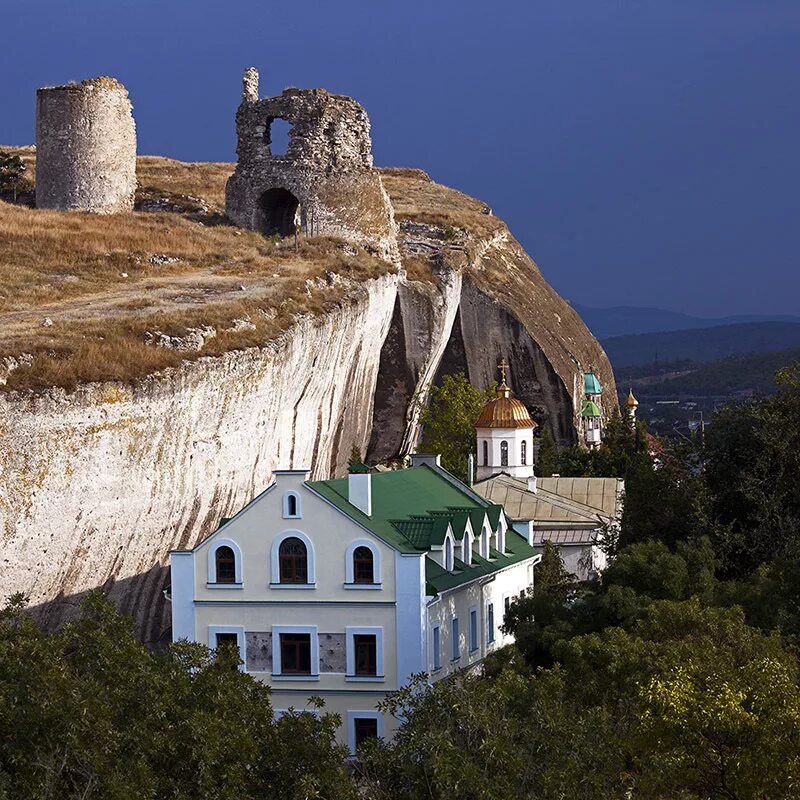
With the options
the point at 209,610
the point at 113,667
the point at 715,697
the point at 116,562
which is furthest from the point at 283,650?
the point at 715,697

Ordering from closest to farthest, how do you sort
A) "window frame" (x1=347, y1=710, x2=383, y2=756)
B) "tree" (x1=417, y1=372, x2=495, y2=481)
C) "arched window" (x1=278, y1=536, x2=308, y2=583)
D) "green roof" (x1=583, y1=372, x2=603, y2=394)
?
"window frame" (x1=347, y1=710, x2=383, y2=756)
"arched window" (x1=278, y1=536, x2=308, y2=583)
"tree" (x1=417, y1=372, x2=495, y2=481)
"green roof" (x1=583, y1=372, x2=603, y2=394)

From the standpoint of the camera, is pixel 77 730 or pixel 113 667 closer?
pixel 77 730

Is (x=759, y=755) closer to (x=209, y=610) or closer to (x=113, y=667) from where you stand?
(x=113, y=667)

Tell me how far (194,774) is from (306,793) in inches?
71.1

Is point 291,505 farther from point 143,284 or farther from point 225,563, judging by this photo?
point 143,284

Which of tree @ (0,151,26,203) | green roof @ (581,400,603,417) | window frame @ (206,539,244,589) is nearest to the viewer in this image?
window frame @ (206,539,244,589)

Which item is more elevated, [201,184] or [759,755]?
[201,184]

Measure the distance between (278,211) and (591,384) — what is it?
2177 cm

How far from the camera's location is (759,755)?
2192cm

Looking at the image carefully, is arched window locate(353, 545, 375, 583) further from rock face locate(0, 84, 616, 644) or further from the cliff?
the cliff

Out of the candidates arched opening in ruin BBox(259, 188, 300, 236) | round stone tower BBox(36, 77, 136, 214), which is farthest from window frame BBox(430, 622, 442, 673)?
round stone tower BBox(36, 77, 136, 214)

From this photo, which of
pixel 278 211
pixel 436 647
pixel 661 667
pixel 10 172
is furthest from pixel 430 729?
pixel 10 172

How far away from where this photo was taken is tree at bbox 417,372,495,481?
2844 inches

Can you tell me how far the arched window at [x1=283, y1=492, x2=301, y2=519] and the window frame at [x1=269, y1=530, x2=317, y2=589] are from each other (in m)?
0.40
